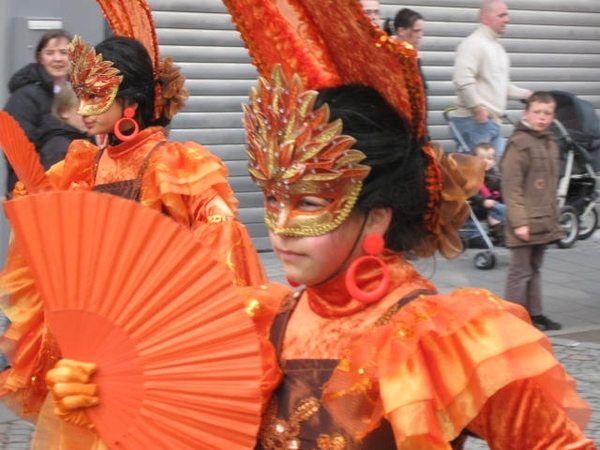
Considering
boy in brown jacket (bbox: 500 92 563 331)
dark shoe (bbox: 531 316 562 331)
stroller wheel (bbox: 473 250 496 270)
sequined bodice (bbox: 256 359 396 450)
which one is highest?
sequined bodice (bbox: 256 359 396 450)

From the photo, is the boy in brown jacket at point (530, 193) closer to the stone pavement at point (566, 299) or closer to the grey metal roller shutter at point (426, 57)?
the stone pavement at point (566, 299)

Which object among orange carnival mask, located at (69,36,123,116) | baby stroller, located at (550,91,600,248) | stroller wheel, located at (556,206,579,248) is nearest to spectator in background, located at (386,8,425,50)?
baby stroller, located at (550,91,600,248)

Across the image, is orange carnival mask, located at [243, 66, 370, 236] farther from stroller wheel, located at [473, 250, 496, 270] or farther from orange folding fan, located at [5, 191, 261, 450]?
stroller wheel, located at [473, 250, 496, 270]

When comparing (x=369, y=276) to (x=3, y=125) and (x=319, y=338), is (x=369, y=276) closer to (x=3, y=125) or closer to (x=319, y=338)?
(x=319, y=338)

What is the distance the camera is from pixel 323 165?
254 centimetres

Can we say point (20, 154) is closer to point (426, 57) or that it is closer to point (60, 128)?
point (60, 128)

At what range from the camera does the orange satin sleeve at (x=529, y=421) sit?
7.89 feet

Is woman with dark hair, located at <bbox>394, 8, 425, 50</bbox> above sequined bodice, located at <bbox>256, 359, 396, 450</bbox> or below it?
below

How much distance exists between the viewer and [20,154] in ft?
13.8

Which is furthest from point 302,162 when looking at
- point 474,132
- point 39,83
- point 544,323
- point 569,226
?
point 569,226

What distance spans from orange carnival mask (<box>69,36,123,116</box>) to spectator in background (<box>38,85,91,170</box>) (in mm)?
1577

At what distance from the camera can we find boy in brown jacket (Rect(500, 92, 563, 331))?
25.3 feet

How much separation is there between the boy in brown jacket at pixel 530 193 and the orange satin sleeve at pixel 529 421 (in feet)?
17.5

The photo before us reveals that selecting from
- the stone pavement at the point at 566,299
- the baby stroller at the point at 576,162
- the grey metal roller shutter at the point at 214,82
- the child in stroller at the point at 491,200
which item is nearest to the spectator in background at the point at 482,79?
the child in stroller at the point at 491,200
